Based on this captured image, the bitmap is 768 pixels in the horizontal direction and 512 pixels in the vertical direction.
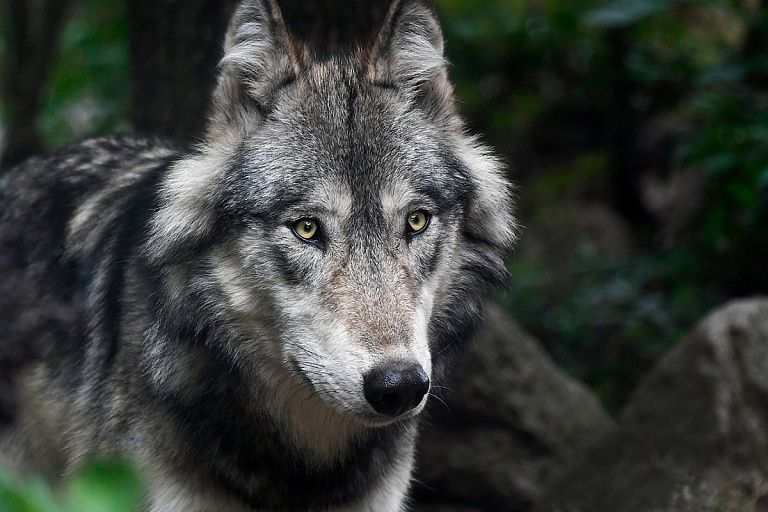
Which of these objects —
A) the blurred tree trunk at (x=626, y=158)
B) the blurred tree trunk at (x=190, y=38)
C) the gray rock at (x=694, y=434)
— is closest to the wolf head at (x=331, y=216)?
the blurred tree trunk at (x=190, y=38)

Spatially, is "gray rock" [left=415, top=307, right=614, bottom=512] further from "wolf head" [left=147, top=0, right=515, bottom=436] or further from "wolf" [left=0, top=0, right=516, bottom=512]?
"wolf head" [left=147, top=0, right=515, bottom=436]

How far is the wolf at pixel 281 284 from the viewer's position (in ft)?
9.56

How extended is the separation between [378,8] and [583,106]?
14.8 feet

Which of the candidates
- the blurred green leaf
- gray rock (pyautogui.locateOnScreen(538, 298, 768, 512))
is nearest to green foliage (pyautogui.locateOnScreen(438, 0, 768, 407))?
gray rock (pyautogui.locateOnScreen(538, 298, 768, 512))

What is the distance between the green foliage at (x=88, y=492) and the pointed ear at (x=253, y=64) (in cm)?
247

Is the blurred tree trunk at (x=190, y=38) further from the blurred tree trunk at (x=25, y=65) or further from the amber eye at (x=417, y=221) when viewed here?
the blurred tree trunk at (x=25, y=65)

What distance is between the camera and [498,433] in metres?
5.30

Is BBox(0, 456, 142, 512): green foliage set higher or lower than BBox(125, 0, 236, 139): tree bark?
higher

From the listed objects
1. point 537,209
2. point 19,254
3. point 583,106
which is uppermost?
point 19,254

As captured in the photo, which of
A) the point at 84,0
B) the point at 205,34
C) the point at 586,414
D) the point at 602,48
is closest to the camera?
the point at 205,34

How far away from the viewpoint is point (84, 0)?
28.1 ft

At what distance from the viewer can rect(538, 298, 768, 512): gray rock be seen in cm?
473

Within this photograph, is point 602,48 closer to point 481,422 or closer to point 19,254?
point 481,422

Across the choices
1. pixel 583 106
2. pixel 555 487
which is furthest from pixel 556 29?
pixel 555 487
